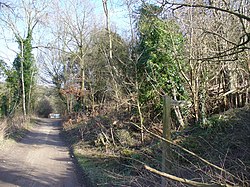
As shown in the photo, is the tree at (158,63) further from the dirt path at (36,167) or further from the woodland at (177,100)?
the dirt path at (36,167)

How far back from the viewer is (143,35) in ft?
40.7

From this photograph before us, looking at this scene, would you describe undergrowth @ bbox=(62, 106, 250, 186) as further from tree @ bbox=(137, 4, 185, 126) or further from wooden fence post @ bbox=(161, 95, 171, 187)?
tree @ bbox=(137, 4, 185, 126)

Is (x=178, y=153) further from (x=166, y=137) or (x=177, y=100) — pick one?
(x=177, y=100)

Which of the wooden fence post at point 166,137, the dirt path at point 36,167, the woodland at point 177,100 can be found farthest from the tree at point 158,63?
the wooden fence post at point 166,137

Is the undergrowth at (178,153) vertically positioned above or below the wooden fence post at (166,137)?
below

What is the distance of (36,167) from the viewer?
9.95 metres

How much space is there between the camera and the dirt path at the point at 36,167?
815cm

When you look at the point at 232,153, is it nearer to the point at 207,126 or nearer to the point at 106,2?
the point at 207,126

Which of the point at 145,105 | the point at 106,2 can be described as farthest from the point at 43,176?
the point at 106,2

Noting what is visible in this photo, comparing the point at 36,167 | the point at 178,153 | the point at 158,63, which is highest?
the point at 158,63

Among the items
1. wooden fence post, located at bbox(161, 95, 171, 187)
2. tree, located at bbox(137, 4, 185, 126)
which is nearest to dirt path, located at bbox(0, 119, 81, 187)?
wooden fence post, located at bbox(161, 95, 171, 187)

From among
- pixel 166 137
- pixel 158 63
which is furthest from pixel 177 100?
pixel 166 137

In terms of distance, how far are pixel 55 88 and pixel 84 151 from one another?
25.0m

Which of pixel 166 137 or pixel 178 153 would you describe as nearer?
pixel 178 153
